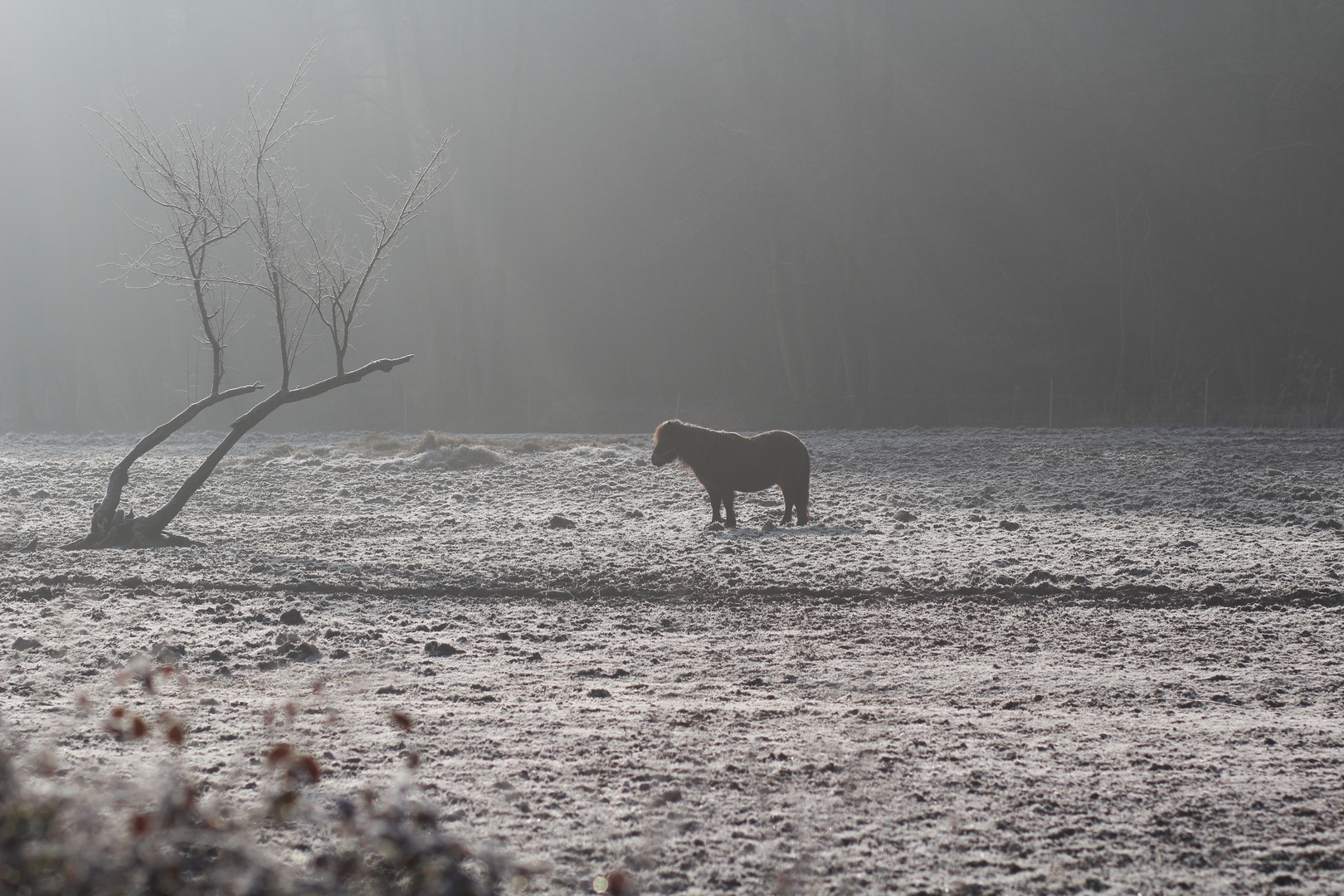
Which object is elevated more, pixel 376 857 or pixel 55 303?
pixel 55 303

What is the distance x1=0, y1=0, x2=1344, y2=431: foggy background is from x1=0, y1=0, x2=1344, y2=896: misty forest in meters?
0.18

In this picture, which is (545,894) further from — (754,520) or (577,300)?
(577,300)

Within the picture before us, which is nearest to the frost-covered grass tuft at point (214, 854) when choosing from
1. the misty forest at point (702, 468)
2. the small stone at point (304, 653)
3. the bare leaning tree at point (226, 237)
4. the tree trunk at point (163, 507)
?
the misty forest at point (702, 468)

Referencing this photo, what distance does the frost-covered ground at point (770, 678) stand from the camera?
11.2ft

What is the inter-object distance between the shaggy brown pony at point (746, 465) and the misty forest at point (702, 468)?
0.05m

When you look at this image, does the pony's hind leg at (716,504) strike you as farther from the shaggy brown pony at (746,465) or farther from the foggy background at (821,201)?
the foggy background at (821,201)

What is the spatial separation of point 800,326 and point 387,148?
60.2 feet

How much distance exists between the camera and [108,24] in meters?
44.7

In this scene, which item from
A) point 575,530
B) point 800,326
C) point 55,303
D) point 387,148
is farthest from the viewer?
point 55,303

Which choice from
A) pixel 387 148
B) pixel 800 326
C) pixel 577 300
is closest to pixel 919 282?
pixel 800 326

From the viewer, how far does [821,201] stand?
30781mm

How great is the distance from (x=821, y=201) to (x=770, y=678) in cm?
2693

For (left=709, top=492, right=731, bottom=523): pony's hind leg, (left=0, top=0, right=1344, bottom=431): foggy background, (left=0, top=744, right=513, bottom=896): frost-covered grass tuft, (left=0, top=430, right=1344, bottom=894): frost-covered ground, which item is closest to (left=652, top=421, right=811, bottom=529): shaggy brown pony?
(left=709, top=492, right=731, bottom=523): pony's hind leg

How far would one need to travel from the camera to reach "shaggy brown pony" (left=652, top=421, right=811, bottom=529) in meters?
12.1
